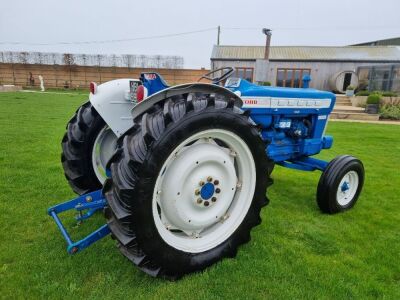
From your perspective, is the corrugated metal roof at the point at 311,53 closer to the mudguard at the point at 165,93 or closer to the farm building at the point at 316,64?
the farm building at the point at 316,64

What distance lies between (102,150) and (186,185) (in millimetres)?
1170

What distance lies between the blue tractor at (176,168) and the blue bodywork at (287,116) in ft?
0.05

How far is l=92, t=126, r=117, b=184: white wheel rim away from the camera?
2749mm

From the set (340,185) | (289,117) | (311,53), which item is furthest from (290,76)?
(340,185)

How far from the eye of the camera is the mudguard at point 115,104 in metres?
2.50

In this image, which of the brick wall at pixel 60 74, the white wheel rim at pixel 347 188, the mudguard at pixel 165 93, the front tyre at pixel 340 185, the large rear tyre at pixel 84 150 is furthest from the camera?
the brick wall at pixel 60 74

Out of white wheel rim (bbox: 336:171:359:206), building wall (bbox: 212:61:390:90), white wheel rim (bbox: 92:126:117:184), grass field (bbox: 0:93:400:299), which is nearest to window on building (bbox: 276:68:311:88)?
building wall (bbox: 212:61:390:90)

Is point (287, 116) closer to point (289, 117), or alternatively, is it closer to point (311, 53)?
point (289, 117)

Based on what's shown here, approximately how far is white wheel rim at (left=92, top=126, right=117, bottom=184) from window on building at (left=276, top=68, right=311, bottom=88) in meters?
19.3

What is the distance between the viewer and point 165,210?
2.00m

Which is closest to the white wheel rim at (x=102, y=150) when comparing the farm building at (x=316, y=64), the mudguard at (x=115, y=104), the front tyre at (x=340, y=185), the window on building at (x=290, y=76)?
the mudguard at (x=115, y=104)

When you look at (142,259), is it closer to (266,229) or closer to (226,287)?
(226,287)

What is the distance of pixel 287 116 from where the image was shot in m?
3.20

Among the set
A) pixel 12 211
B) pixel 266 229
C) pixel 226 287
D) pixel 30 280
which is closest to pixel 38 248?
pixel 30 280
